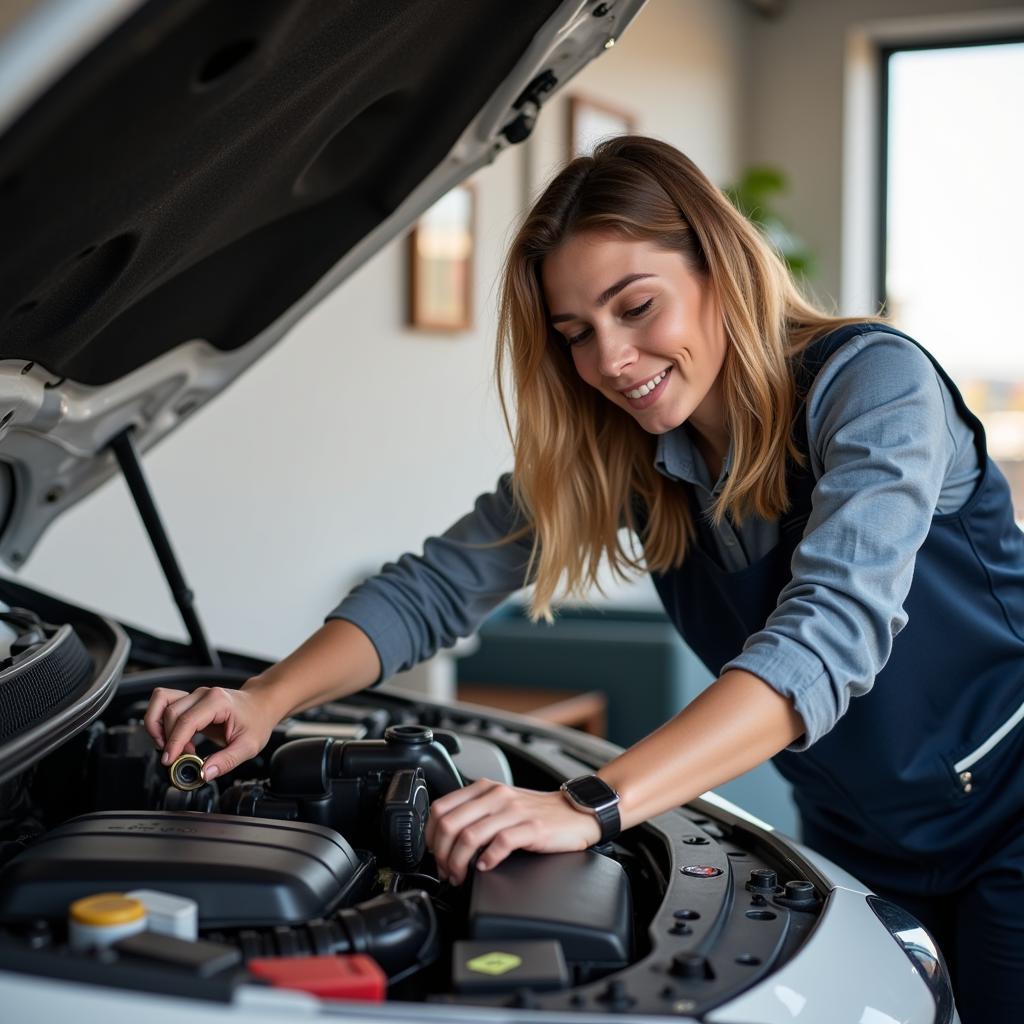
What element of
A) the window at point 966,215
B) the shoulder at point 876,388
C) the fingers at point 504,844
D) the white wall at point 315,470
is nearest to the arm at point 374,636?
the fingers at point 504,844

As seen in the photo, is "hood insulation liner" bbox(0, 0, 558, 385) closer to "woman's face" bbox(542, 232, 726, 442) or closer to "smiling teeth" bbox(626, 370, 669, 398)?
"woman's face" bbox(542, 232, 726, 442)

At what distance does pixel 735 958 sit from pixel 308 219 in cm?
90

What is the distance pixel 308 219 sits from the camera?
4.65 ft

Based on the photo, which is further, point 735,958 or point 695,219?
point 695,219

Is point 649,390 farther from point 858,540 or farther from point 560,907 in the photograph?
point 560,907

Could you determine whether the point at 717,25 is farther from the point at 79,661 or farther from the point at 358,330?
the point at 79,661

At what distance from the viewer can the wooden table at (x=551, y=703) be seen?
10.7 feet

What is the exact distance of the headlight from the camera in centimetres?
94

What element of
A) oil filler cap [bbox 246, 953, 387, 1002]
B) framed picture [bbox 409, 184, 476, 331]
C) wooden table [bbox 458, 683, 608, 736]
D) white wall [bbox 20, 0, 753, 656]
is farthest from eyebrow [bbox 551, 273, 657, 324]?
framed picture [bbox 409, 184, 476, 331]

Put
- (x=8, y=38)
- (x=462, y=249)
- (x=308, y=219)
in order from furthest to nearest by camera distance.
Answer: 1. (x=462, y=249)
2. (x=308, y=219)
3. (x=8, y=38)

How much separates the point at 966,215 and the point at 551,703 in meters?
3.74

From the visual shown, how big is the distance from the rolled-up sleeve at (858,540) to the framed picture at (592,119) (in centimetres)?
322

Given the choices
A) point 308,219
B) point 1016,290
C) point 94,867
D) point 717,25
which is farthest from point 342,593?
point 1016,290

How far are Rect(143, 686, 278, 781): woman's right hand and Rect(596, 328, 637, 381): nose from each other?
465 millimetres
